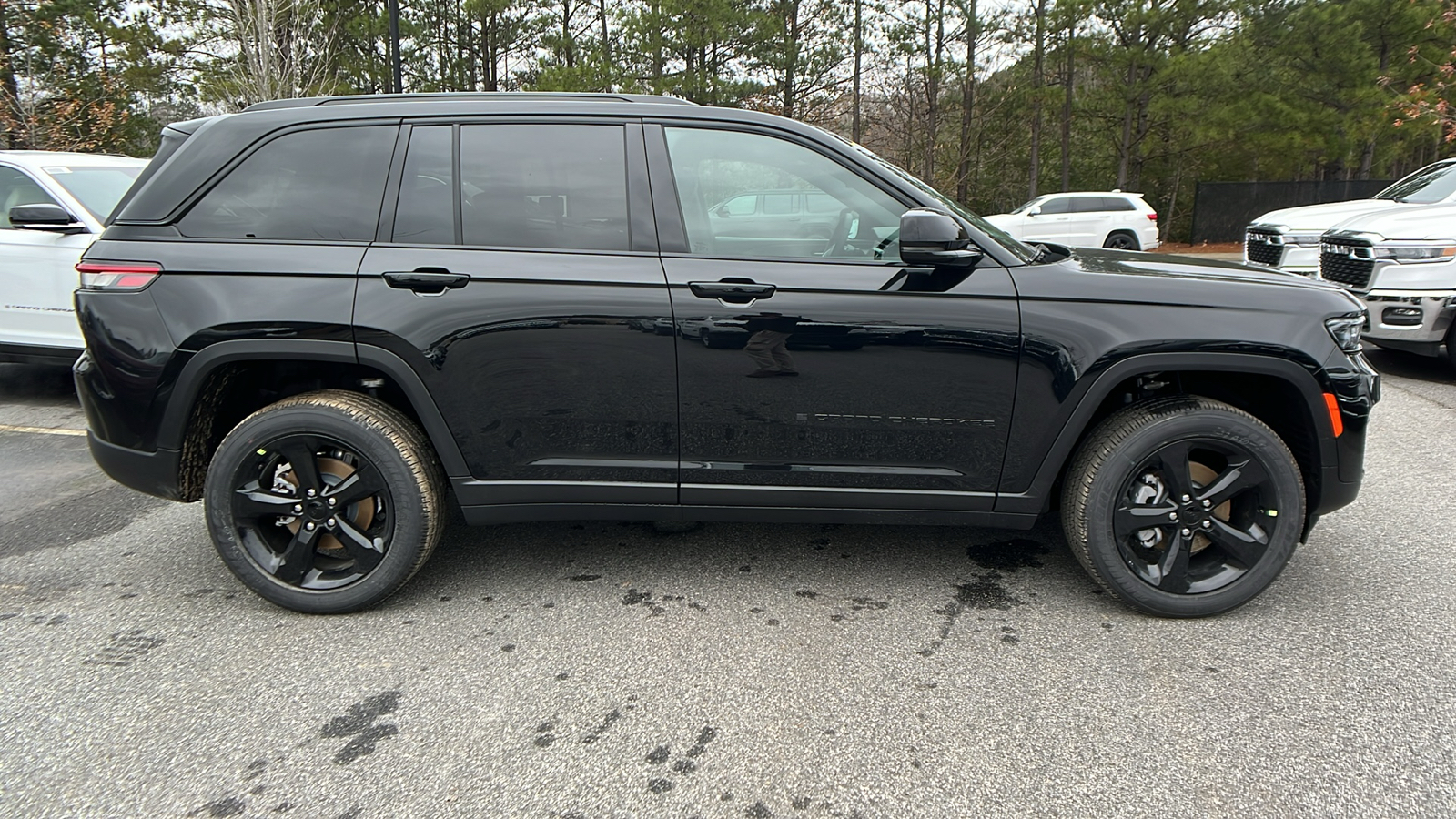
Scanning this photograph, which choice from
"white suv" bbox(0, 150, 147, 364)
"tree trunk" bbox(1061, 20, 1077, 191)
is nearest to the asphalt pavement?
"white suv" bbox(0, 150, 147, 364)

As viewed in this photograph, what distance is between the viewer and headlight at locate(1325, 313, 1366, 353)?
286 cm

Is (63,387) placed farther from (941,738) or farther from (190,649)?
(941,738)

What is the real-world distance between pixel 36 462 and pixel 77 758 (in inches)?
137

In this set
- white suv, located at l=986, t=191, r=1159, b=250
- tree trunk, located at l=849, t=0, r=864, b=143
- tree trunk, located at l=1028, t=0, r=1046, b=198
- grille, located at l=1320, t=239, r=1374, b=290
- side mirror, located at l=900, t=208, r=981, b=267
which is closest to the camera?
side mirror, located at l=900, t=208, r=981, b=267

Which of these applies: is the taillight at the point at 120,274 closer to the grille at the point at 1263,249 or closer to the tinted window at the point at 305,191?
the tinted window at the point at 305,191

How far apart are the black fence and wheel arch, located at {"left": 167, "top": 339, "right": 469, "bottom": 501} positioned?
27.2 meters

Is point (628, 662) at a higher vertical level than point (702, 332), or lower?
A: lower

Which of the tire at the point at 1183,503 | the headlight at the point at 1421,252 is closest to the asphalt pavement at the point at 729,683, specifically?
the tire at the point at 1183,503

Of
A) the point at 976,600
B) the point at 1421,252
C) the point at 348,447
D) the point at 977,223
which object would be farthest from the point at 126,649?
the point at 1421,252

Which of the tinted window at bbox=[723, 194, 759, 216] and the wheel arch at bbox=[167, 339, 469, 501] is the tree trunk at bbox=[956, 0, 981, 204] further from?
the wheel arch at bbox=[167, 339, 469, 501]

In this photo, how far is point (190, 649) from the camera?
9.37 feet

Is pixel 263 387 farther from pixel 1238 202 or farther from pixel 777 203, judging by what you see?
pixel 1238 202

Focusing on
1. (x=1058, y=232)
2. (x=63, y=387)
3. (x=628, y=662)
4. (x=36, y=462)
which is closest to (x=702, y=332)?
(x=628, y=662)

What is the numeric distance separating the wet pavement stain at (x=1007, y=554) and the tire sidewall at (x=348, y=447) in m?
2.24
